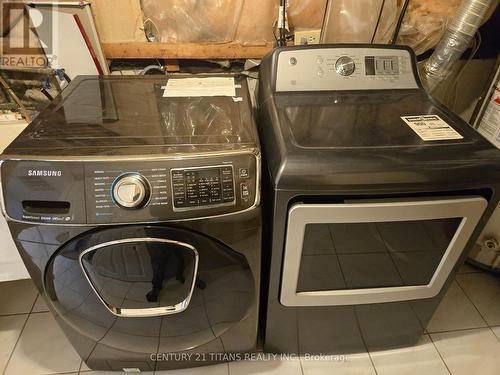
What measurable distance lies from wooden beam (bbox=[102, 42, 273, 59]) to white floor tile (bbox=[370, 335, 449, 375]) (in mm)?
1256

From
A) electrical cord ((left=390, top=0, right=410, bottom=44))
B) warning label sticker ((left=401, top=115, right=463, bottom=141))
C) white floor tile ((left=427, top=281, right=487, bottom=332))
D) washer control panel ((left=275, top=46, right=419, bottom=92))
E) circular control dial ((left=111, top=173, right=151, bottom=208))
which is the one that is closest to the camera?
circular control dial ((left=111, top=173, right=151, bottom=208))

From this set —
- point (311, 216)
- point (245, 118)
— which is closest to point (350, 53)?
point (245, 118)

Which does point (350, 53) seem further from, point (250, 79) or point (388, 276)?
point (388, 276)

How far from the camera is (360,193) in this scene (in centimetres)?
78

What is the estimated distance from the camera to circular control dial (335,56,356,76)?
101 cm

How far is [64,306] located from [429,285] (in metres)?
1.08

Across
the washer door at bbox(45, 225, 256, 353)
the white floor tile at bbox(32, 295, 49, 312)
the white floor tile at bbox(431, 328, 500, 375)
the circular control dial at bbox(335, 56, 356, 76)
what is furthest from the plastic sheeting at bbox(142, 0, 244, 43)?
the white floor tile at bbox(431, 328, 500, 375)

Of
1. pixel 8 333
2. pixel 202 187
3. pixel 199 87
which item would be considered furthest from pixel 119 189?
pixel 8 333

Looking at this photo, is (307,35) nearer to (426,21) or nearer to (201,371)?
(426,21)

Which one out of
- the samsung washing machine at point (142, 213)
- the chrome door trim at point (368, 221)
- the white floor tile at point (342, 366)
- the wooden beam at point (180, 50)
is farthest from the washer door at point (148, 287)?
the wooden beam at point (180, 50)

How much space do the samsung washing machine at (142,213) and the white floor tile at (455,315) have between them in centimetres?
83

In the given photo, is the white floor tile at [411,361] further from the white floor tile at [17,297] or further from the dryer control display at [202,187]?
the white floor tile at [17,297]

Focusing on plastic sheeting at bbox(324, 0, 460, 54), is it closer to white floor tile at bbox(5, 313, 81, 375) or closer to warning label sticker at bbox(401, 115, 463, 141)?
warning label sticker at bbox(401, 115, 463, 141)

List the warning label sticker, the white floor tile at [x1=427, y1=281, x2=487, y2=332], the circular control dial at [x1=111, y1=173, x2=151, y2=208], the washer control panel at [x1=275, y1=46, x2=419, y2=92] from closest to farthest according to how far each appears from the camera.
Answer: the circular control dial at [x1=111, y1=173, x2=151, y2=208] → the warning label sticker → the washer control panel at [x1=275, y1=46, x2=419, y2=92] → the white floor tile at [x1=427, y1=281, x2=487, y2=332]
